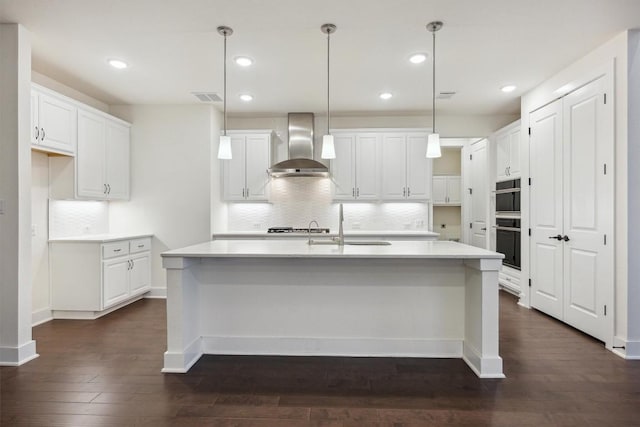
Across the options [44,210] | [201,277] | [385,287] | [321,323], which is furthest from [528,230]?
[44,210]

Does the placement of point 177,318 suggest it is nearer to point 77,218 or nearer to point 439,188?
point 77,218

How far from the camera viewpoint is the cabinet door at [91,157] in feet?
14.5

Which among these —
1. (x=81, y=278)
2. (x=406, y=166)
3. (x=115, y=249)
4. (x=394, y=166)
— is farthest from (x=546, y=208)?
(x=81, y=278)

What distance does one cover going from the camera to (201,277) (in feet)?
10.6

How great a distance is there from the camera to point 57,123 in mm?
4016

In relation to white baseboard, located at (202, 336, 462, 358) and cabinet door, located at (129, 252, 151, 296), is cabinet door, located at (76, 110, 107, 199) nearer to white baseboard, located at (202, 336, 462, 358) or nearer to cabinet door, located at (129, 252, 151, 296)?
cabinet door, located at (129, 252, 151, 296)

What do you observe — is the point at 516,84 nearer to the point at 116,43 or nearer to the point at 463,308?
the point at 463,308

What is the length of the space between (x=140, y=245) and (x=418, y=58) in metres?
4.25

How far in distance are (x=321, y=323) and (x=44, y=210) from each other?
3511 millimetres

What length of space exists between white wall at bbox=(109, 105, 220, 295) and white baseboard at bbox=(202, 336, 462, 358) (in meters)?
2.47

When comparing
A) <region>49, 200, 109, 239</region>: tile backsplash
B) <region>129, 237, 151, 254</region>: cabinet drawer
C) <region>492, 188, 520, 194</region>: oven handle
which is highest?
<region>492, 188, 520, 194</region>: oven handle

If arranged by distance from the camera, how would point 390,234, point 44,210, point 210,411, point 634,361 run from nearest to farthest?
point 210,411
point 634,361
point 44,210
point 390,234

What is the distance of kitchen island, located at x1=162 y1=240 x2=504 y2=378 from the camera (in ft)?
10.3

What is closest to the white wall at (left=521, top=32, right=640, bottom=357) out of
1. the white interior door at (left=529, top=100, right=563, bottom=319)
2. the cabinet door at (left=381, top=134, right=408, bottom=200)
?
the white interior door at (left=529, top=100, right=563, bottom=319)
